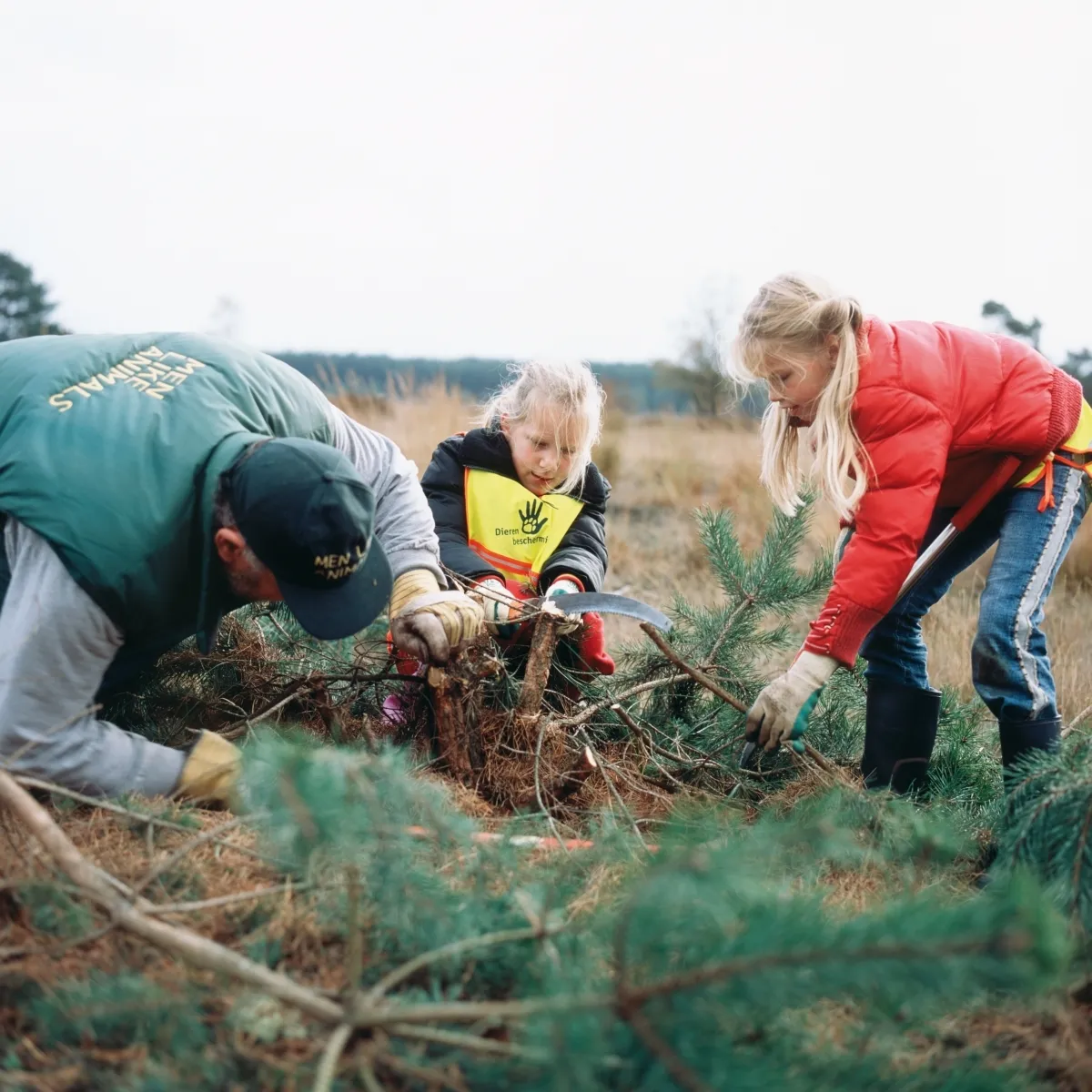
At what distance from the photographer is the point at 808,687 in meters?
2.13

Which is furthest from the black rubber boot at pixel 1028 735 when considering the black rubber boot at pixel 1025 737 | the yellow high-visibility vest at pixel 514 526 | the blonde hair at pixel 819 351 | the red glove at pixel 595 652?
the yellow high-visibility vest at pixel 514 526

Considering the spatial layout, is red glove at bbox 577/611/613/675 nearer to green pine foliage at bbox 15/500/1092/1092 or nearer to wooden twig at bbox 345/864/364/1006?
green pine foliage at bbox 15/500/1092/1092

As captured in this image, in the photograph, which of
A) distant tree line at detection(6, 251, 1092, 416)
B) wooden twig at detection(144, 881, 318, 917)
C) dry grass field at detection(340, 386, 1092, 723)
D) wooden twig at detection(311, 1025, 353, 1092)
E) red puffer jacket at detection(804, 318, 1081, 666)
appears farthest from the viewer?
distant tree line at detection(6, 251, 1092, 416)

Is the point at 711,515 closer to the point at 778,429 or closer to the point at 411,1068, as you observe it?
the point at 778,429

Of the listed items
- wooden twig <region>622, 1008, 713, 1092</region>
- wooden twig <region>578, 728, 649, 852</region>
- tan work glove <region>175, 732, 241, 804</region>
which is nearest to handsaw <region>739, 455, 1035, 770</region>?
wooden twig <region>578, 728, 649, 852</region>

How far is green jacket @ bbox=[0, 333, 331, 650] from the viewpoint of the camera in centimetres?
154

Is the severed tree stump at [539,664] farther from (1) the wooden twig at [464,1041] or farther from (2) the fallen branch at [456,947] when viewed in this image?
(1) the wooden twig at [464,1041]

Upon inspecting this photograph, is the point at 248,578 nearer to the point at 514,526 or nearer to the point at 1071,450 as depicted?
the point at 514,526

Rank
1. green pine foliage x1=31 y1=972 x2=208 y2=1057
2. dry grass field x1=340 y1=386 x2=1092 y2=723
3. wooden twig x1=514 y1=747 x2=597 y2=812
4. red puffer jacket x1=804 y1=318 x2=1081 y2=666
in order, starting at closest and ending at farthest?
green pine foliage x1=31 y1=972 x2=208 y2=1057, wooden twig x1=514 y1=747 x2=597 y2=812, red puffer jacket x1=804 y1=318 x2=1081 y2=666, dry grass field x1=340 y1=386 x2=1092 y2=723

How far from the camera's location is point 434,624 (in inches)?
79.4

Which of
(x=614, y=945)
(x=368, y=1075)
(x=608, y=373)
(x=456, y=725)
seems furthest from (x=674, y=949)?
(x=608, y=373)

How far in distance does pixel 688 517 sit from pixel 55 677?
648cm

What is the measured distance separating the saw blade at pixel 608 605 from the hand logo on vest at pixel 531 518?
2.44ft

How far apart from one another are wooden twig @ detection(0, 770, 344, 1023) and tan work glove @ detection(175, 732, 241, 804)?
1.19 feet
